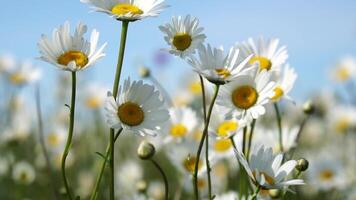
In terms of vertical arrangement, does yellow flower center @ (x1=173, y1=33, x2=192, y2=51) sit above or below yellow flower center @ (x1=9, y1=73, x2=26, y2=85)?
above

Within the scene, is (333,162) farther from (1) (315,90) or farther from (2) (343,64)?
(1) (315,90)

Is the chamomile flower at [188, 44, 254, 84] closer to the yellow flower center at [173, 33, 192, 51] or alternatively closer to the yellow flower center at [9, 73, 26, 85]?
the yellow flower center at [173, 33, 192, 51]

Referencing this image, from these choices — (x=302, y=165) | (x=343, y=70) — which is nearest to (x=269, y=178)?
(x=302, y=165)

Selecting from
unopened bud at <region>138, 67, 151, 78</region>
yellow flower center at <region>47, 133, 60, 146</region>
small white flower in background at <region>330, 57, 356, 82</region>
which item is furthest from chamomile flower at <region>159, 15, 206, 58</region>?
small white flower in background at <region>330, 57, 356, 82</region>

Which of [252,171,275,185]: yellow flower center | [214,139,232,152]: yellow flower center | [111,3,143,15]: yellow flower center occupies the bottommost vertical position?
[214,139,232,152]: yellow flower center

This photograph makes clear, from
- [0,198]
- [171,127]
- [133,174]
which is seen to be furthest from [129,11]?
[0,198]
